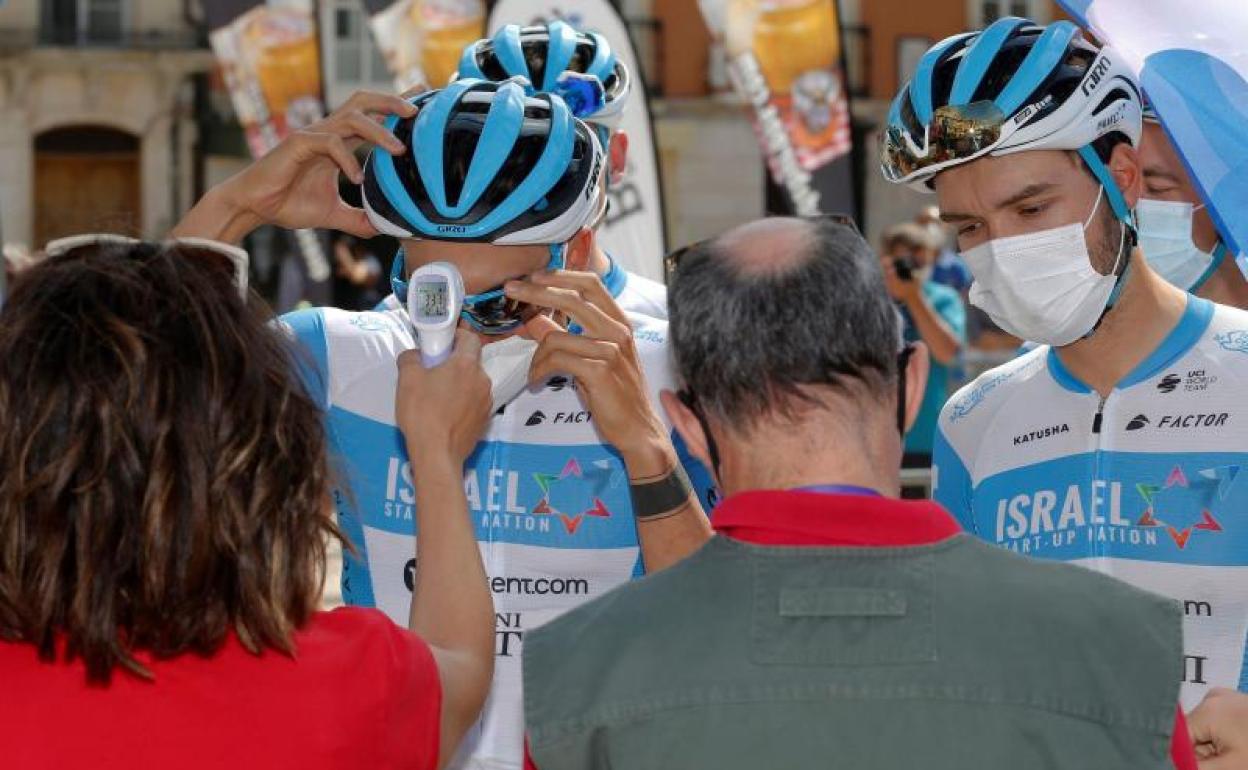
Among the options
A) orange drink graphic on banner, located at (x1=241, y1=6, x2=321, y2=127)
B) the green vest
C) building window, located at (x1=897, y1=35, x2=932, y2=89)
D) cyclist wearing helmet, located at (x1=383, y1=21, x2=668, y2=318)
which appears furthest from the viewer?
building window, located at (x1=897, y1=35, x2=932, y2=89)

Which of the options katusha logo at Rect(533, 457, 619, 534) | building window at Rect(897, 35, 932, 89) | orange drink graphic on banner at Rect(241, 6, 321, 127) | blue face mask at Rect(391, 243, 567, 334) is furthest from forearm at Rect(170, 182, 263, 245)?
building window at Rect(897, 35, 932, 89)

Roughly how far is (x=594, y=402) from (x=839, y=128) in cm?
1183

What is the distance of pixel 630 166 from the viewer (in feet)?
40.7

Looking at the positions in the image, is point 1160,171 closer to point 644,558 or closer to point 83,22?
point 644,558

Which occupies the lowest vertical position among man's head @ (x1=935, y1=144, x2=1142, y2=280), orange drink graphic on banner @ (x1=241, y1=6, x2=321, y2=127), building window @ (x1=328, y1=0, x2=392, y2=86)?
man's head @ (x1=935, y1=144, x2=1142, y2=280)

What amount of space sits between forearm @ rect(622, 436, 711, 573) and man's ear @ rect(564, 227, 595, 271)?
66cm

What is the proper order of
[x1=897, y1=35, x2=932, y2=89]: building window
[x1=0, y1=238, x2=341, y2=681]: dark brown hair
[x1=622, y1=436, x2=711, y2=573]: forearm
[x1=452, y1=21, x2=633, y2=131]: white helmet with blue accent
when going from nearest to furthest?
[x1=0, y1=238, x2=341, y2=681]: dark brown hair
[x1=622, y1=436, x2=711, y2=573]: forearm
[x1=452, y1=21, x2=633, y2=131]: white helmet with blue accent
[x1=897, y1=35, x2=932, y2=89]: building window

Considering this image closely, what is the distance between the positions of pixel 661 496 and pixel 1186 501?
37.4 inches

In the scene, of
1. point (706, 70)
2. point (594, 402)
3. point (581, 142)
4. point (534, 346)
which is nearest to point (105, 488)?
point (594, 402)

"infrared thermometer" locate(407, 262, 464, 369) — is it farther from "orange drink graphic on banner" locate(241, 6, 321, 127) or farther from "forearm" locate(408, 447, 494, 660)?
"orange drink graphic on banner" locate(241, 6, 321, 127)

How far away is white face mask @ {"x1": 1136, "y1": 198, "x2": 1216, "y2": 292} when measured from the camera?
472cm

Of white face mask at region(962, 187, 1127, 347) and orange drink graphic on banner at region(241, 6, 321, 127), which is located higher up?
orange drink graphic on banner at region(241, 6, 321, 127)

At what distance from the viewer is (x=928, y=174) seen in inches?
156

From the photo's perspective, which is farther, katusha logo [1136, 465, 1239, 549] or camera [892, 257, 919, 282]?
camera [892, 257, 919, 282]
